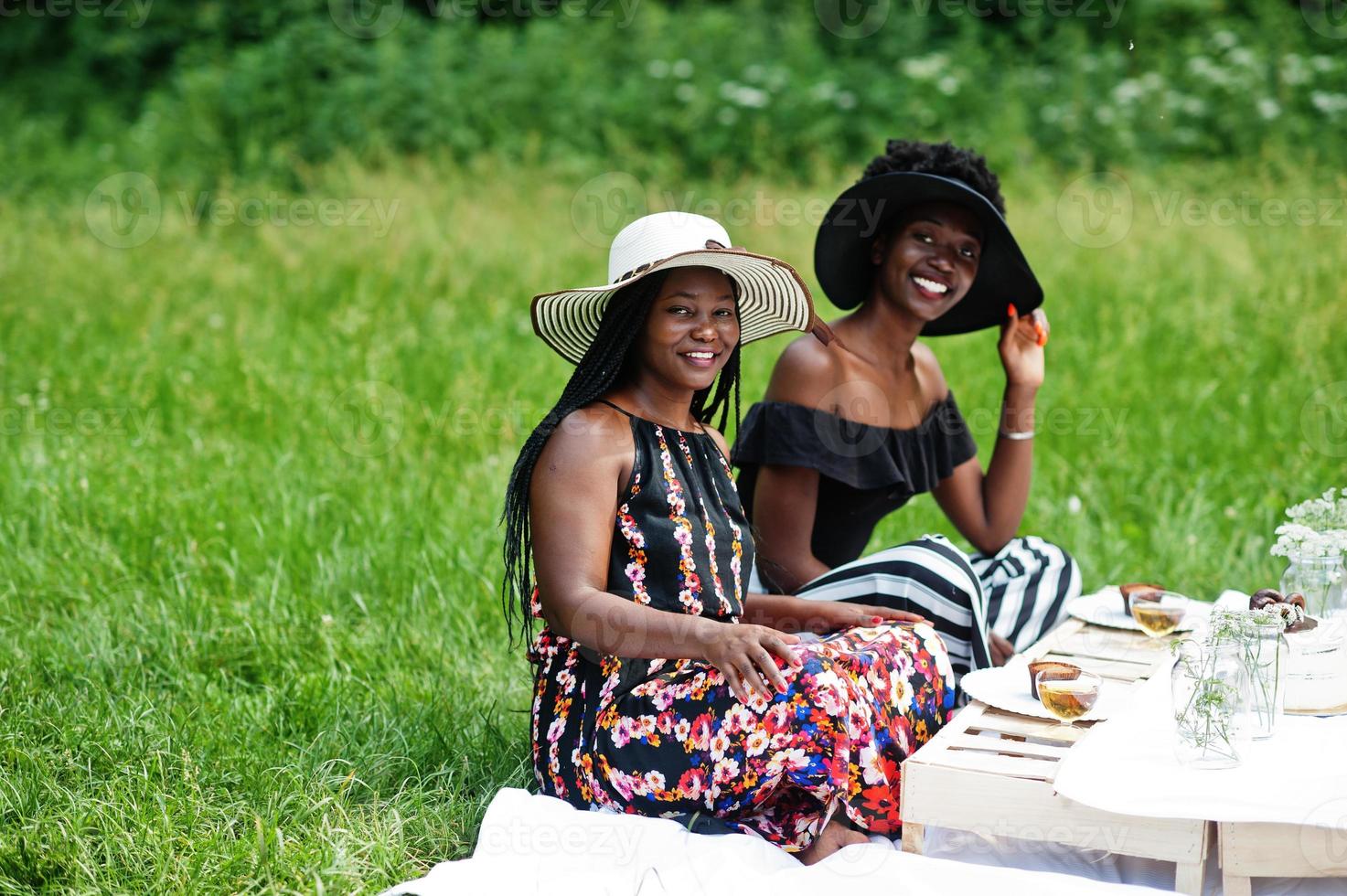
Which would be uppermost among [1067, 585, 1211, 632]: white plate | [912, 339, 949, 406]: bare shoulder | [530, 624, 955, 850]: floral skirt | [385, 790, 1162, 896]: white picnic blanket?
[912, 339, 949, 406]: bare shoulder

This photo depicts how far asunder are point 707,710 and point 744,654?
26 cm

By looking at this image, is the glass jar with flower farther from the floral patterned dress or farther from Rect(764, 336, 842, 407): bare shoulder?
Rect(764, 336, 842, 407): bare shoulder

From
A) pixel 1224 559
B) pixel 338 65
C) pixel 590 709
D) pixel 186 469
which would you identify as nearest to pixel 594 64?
pixel 338 65

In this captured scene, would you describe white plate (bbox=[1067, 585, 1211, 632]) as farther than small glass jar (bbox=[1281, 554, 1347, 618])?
Yes

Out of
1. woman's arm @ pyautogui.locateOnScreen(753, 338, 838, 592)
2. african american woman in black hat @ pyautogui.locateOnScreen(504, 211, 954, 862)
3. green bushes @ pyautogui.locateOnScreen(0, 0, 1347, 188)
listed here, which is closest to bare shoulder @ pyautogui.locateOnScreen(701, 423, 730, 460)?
african american woman in black hat @ pyautogui.locateOnScreen(504, 211, 954, 862)

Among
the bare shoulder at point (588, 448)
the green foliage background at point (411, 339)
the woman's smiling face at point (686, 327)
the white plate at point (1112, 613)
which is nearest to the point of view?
the bare shoulder at point (588, 448)

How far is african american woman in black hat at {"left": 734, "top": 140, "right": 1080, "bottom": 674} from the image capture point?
3564mm

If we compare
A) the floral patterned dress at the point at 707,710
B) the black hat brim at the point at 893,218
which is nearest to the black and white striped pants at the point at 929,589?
the floral patterned dress at the point at 707,710

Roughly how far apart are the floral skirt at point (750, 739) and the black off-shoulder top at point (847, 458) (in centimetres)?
79

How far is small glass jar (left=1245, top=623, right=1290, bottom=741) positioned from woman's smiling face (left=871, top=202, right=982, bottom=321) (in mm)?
1452

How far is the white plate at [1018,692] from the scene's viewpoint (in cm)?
288

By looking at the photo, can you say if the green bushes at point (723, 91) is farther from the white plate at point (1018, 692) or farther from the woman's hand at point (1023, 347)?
the white plate at point (1018, 692)

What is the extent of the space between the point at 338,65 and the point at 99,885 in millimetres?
10009

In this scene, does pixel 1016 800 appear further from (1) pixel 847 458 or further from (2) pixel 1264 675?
(1) pixel 847 458
